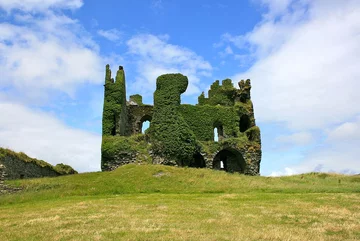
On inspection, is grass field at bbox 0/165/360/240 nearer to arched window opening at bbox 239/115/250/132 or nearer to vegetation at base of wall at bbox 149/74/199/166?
vegetation at base of wall at bbox 149/74/199/166

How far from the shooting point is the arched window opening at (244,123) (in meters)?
50.9

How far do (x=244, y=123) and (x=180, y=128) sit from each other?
1333 centimetres

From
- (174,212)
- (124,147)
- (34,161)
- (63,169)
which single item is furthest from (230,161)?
(174,212)

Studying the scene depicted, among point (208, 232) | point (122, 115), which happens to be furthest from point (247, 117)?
point (208, 232)

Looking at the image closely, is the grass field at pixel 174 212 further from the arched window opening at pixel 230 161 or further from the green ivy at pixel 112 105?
the arched window opening at pixel 230 161

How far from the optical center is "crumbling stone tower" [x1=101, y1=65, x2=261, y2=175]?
41219 millimetres

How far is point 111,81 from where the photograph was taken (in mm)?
45500

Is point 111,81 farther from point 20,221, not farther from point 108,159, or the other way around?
point 20,221

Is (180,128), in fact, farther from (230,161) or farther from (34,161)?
(34,161)

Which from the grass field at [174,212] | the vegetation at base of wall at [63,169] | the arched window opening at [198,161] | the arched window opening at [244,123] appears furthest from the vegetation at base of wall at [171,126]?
the grass field at [174,212]

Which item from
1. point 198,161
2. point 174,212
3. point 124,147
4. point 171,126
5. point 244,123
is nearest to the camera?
point 174,212

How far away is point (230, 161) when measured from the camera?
48.9m

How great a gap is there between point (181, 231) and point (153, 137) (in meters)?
29.3

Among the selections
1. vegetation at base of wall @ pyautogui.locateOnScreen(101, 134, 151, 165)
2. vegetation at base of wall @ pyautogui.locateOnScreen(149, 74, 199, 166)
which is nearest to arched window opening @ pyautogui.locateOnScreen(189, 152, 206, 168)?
vegetation at base of wall @ pyautogui.locateOnScreen(149, 74, 199, 166)
